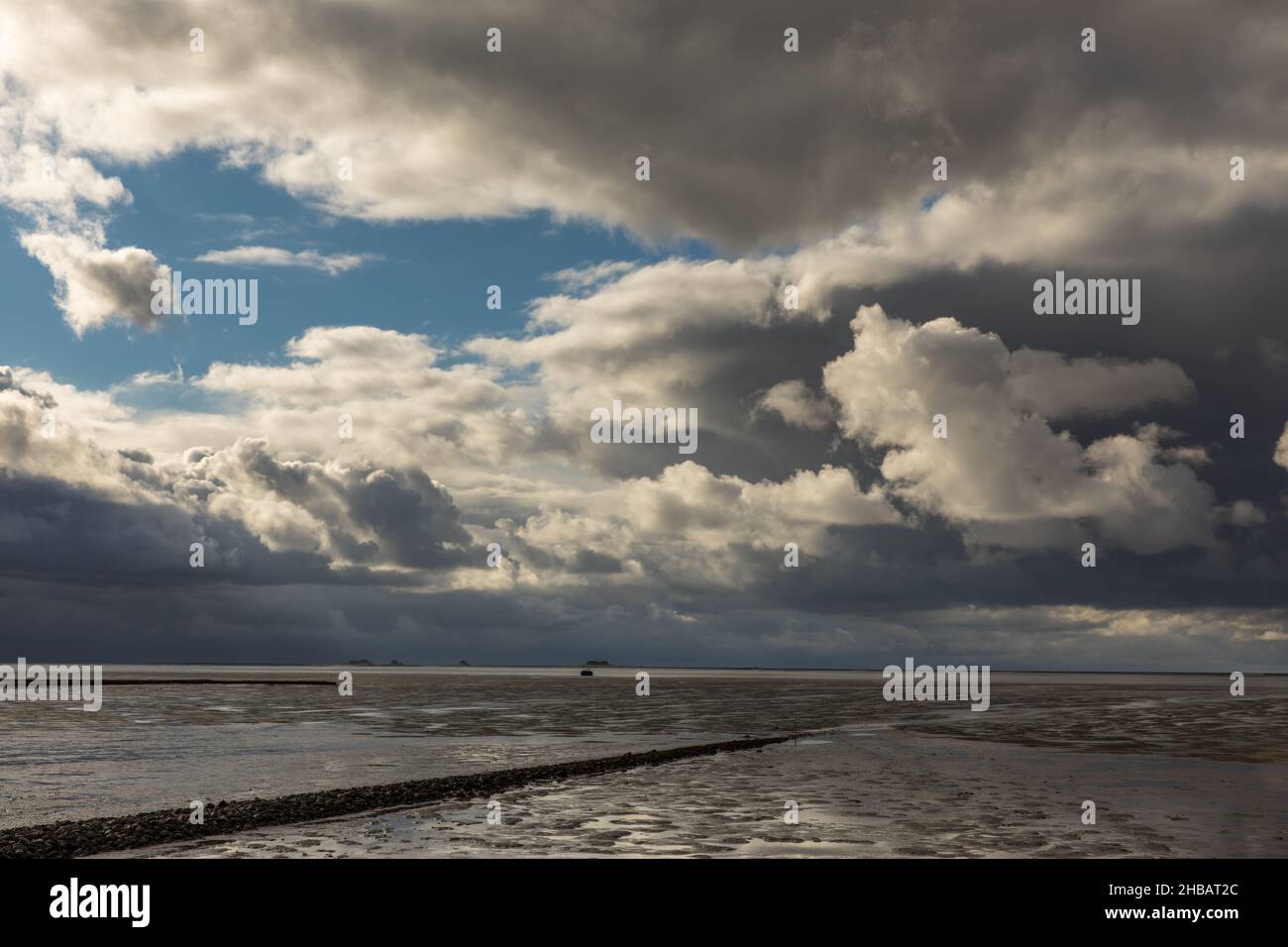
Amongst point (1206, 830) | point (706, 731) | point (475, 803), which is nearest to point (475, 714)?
point (706, 731)

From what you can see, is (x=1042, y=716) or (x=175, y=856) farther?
(x=1042, y=716)

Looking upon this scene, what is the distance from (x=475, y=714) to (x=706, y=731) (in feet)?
89.9

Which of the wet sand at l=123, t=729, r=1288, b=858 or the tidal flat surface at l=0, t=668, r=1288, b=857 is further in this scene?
the tidal flat surface at l=0, t=668, r=1288, b=857

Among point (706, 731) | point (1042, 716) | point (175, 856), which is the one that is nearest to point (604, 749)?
point (706, 731)

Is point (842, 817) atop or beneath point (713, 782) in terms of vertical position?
atop

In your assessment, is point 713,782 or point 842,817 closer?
point 842,817

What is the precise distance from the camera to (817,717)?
77.6 m

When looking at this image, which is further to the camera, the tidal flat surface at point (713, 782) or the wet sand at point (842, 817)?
the tidal flat surface at point (713, 782)
